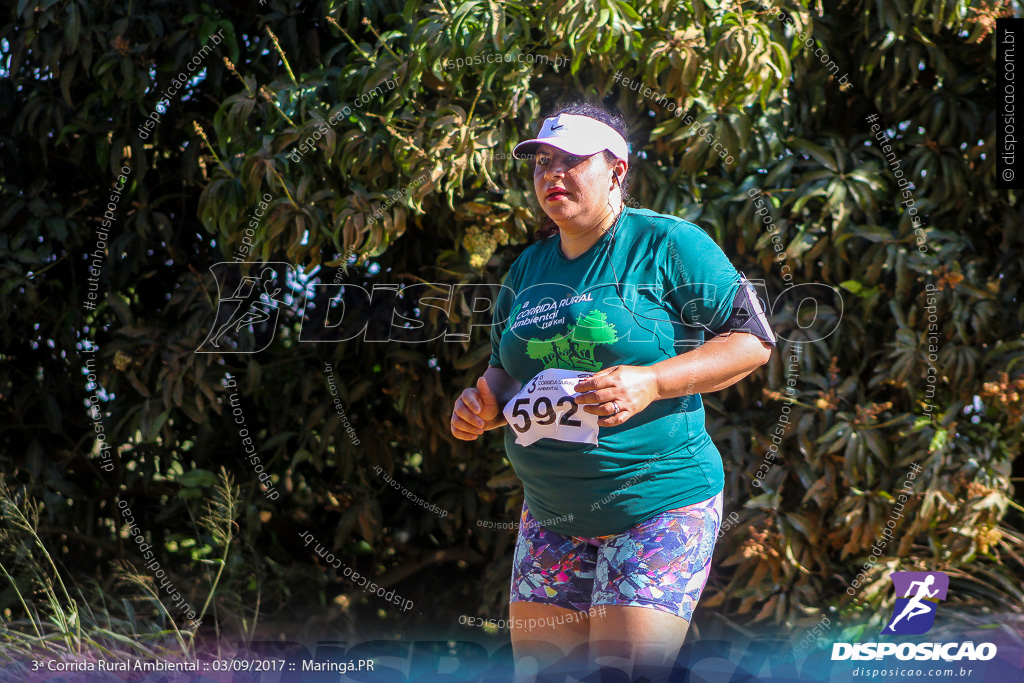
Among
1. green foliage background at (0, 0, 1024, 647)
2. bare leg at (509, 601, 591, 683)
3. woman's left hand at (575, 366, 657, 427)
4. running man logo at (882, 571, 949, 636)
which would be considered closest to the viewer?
woman's left hand at (575, 366, 657, 427)

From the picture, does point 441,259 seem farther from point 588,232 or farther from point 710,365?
point 710,365

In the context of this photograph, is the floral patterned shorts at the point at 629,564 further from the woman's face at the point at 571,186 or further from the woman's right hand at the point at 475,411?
the woman's face at the point at 571,186

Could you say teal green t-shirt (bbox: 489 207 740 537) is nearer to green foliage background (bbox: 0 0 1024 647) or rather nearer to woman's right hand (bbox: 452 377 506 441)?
woman's right hand (bbox: 452 377 506 441)

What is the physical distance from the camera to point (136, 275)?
13.0 feet

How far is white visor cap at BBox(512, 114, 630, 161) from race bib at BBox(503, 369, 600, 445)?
48cm

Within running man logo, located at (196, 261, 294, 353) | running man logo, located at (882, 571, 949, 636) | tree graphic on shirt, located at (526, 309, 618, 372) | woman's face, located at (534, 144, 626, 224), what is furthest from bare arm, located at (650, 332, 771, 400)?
running man logo, located at (196, 261, 294, 353)

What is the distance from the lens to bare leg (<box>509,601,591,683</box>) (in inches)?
77.0

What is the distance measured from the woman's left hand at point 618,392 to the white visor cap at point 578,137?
0.52 meters

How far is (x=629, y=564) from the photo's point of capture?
1827 mm

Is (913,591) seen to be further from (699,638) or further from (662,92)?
(662,92)

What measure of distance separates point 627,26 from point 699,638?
2343mm

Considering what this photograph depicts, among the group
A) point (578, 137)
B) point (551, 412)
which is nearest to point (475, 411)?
point (551, 412)

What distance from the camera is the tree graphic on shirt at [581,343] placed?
1863 millimetres

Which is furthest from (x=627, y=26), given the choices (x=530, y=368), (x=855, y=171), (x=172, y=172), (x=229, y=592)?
(x=229, y=592)
